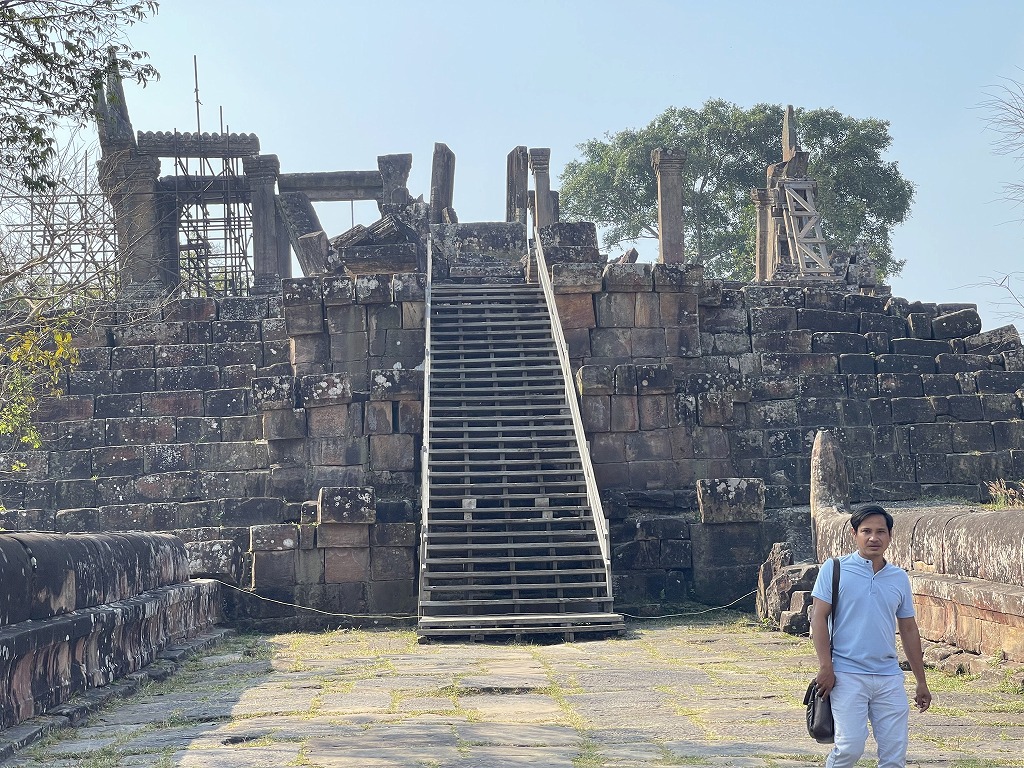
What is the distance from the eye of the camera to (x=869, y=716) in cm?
464

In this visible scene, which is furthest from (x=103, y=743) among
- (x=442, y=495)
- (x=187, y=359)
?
(x=187, y=359)

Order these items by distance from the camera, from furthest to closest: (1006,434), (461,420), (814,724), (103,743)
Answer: (1006,434), (461,420), (103,743), (814,724)

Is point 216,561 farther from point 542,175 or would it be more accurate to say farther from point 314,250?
point 542,175

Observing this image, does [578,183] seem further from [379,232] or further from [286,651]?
[286,651]


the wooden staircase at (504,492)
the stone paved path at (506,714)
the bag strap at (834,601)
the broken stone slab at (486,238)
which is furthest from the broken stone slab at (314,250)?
the bag strap at (834,601)

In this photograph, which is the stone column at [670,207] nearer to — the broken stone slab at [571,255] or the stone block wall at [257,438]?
the broken stone slab at [571,255]

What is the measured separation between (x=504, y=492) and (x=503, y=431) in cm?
123

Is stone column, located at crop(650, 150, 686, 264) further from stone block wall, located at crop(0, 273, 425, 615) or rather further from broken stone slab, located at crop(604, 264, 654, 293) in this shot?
stone block wall, located at crop(0, 273, 425, 615)

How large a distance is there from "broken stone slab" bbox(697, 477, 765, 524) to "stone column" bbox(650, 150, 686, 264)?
14.3 metres

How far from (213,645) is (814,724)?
752cm

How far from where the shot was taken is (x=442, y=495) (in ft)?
43.2

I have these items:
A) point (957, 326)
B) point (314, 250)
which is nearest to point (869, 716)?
point (957, 326)

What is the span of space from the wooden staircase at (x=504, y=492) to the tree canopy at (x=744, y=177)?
29187mm

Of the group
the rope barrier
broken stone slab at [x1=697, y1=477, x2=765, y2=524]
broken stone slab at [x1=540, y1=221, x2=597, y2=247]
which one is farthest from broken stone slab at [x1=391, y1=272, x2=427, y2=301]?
broken stone slab at [x1=697, y1=477, x2=765, y2=524]
